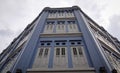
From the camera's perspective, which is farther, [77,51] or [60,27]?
[60,27]

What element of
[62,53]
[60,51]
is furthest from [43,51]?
[62,53]

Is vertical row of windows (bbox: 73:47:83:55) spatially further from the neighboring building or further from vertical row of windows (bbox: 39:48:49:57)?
vertical row of windows (bbox: 39:48:49:57)

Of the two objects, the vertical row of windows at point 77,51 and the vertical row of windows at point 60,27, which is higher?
the vertical row of windows at point 60,27

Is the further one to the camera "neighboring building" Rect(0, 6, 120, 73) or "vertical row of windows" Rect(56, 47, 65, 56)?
"vertical row of windows" Rect(56, 47, 65, 56)

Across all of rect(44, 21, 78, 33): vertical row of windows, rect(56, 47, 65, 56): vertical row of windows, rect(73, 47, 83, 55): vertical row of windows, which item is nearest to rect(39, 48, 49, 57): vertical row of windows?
rect(56, 47, 65, 56): vertical row of windows

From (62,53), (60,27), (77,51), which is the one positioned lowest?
(62,53)

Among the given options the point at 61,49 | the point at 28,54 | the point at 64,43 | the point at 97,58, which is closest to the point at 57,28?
the point at 64,43

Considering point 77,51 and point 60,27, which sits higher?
point 60,27

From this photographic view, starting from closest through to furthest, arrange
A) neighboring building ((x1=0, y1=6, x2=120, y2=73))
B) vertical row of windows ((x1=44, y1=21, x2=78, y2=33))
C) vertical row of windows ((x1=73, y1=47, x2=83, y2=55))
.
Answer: neighboring building ((x1=0, y1=6, x2=120, y2=73)) → vertical row of windows ((x1=73, y1=47, x2=83, y2=55)) → vertical row of windows ((x1=44, y1=21, x2=78, y2=33))

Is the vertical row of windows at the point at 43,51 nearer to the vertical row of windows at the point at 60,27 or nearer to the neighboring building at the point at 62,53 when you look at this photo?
the neighboring building at the point at 62,53

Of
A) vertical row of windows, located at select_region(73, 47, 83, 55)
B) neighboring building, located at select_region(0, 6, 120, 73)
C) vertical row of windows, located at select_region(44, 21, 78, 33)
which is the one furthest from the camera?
vertical row of windows, located at select_region(44, 21, 78, 33)

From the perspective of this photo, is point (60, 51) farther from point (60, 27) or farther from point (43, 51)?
point (60, 27)

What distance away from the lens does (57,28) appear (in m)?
10.1

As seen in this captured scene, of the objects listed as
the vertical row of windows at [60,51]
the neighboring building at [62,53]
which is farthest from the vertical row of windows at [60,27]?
the vertical row of windows at [60,51]
